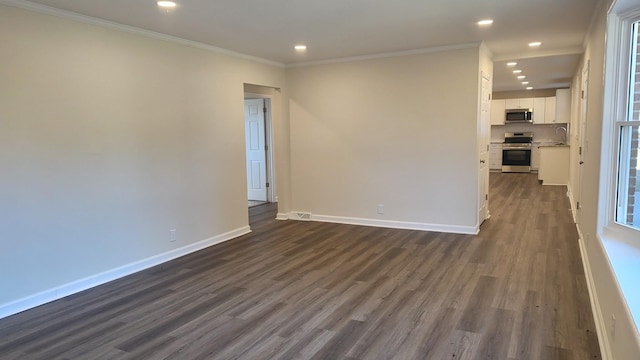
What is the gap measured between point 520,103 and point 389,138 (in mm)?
7556

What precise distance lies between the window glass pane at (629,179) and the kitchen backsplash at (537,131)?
9988mm

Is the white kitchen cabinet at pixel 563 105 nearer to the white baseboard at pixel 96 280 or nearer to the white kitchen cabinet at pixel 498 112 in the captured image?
the white kitchen cabinet at pixel 498 112

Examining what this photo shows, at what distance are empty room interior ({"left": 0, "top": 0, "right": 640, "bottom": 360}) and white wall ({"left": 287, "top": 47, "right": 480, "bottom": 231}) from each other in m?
0.03

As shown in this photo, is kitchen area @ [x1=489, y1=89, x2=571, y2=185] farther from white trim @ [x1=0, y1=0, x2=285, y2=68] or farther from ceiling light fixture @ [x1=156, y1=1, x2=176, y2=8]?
ceiling light fixture @ [x1=156, y1=1, x2=176, y2=8]

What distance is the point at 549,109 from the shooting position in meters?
11.2

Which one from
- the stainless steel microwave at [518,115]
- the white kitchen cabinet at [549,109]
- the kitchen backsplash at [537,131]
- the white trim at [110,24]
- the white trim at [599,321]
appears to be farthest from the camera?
the kitchen backsplash at [537,131]

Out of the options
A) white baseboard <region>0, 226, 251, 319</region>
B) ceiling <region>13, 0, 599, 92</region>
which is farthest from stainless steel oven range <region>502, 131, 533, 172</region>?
white baseboard <region>0, 226, 251, 319</region>

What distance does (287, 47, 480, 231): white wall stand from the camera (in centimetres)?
529

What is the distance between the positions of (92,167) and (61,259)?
835 millimetres

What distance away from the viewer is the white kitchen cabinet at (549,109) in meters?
11.1

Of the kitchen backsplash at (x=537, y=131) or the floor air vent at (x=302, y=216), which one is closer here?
the floor air vent at (x=302, y=216)

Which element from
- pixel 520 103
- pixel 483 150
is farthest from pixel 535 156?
pixel 483 150

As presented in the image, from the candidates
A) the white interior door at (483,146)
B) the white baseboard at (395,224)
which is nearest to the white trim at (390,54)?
the white interior door at (483,146)

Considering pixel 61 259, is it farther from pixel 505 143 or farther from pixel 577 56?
pixel 505 143
